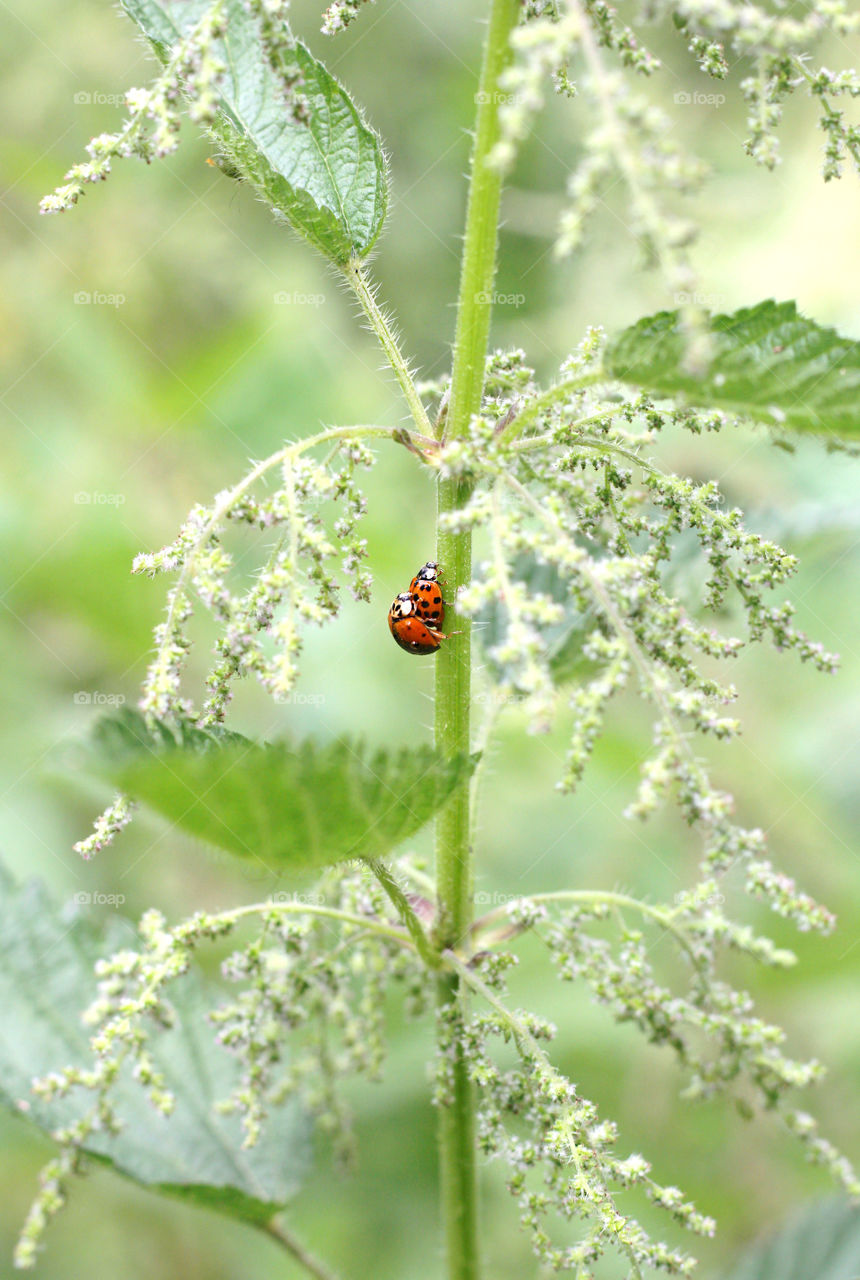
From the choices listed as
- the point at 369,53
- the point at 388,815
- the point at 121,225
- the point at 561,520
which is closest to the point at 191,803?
the point at 388,815

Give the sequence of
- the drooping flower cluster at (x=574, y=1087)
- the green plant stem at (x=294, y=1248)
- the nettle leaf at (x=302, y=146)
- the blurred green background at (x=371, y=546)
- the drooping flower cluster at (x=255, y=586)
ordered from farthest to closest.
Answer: the blurred green background at (x=371, y=546), the green plant stem at (x=294, y=1248), the nettle leaf at (x=302, y=146), the drooping flower cluster at (x=574, y=1087), the drooping flower cluster at (x=255, y=586)

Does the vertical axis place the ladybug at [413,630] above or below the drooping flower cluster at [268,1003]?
above

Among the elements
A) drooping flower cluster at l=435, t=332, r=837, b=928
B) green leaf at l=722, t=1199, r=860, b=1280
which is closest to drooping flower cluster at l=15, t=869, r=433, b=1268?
drooping flower cluster at l=435, t=332, r=837, b=928

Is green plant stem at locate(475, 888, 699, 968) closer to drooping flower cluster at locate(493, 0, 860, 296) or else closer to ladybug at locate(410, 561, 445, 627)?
ladybug at locate(410, 561, 445, 627)

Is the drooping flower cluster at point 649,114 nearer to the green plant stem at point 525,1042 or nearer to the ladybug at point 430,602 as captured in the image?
the ladybug at point 430,602

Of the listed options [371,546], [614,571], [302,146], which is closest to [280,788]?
[614,571]

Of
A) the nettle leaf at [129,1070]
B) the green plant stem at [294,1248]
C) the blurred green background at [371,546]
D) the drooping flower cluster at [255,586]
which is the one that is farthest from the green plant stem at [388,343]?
the green plant stem at [294,1248]
